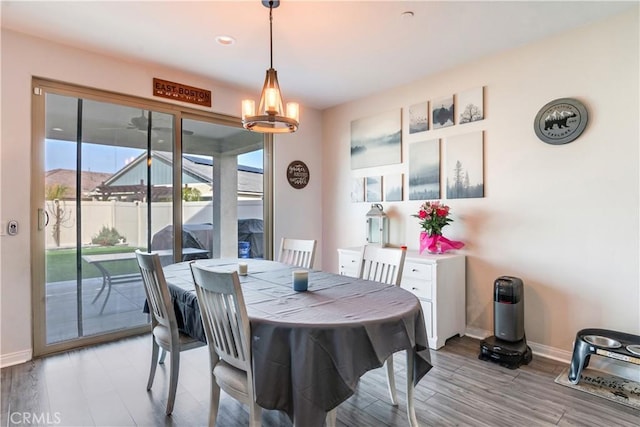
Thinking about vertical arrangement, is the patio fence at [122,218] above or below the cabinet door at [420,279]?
above

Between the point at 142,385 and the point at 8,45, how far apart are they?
9.43 feet

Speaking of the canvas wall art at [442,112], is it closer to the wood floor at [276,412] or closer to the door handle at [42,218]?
the wood floor at [276,412]

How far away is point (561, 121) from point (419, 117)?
4.41 feet

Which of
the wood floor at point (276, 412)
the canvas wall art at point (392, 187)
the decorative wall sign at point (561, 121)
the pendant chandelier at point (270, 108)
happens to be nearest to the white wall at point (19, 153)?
the wood floor at point (276, 412)

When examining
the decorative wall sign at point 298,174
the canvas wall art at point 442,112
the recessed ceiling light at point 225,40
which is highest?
the recessed ceiling light at point 225,40

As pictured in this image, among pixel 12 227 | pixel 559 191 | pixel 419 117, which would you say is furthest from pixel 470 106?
pixel 12 227

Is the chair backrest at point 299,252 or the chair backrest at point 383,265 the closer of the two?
the chair backrest at point 383,265

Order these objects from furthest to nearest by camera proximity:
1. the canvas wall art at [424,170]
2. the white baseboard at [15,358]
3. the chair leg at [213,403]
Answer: the canvas wall art at [424,170], the white baseboard at [15,358], the chair leg at [213,403]

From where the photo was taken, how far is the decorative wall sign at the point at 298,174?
15.1ft

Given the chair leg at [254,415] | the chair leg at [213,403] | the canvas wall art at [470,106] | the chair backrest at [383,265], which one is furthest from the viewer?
the canvas wall art at [470,106]

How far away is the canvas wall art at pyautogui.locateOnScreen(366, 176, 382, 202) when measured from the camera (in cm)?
416

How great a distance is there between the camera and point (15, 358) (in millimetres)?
2723

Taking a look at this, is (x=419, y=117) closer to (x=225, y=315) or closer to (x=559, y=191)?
(x=559, y=191)

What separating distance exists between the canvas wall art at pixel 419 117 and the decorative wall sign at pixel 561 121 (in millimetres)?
1068
